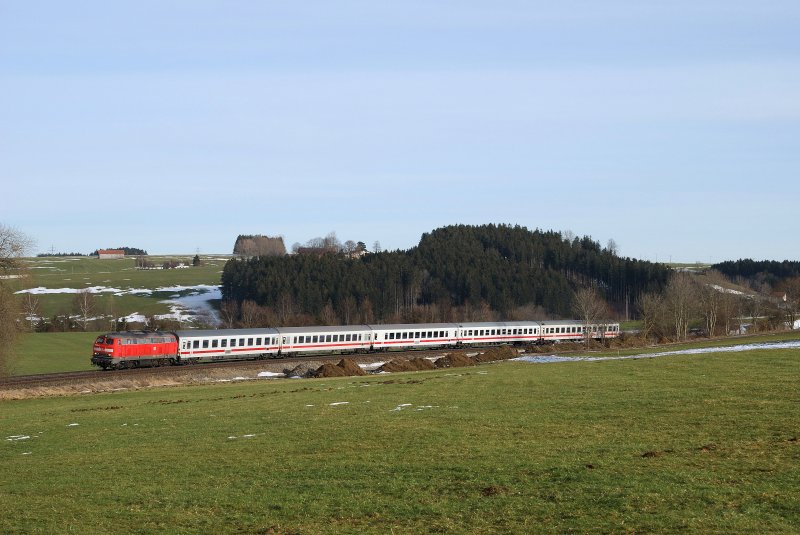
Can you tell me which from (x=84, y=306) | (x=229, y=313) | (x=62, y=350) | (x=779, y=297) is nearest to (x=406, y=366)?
(x=62, y=350)

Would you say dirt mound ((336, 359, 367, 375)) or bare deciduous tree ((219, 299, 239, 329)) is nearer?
dirt mound ((336, 359, 367, 375))

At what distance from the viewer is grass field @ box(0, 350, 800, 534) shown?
14859 mm

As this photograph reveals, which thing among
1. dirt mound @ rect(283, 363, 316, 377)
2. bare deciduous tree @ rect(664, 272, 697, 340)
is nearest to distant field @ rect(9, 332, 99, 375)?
dirt mound @ rect(283, 363, 316, 377)

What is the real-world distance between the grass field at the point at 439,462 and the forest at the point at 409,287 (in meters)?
108

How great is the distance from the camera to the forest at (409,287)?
15625 cm

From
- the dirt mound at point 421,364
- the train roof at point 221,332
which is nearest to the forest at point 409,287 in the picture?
the train roof at point 221,332

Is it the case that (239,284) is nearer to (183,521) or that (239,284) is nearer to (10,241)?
(10,241)

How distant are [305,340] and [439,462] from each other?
2405 inches

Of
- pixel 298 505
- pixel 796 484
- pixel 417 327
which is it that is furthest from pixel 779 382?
pixel 417 327

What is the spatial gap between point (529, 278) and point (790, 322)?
240 ft

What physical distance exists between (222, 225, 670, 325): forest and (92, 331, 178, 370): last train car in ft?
227

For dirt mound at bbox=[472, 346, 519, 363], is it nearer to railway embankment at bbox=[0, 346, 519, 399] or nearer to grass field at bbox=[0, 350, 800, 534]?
railway embankment at bbox=[0, 346, 519, 399]

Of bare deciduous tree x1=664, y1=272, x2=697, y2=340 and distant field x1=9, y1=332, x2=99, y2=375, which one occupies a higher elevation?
bare deciduous tree x1=664, y1=272, x2=697, y2=340

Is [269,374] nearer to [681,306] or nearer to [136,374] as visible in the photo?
[136,374]
